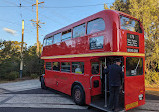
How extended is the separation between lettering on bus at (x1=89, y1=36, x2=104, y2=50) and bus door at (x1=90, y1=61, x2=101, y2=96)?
2.49ft

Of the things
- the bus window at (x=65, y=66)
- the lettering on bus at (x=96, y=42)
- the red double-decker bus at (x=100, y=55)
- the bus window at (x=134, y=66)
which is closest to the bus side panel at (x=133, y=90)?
the red double-decker bus at (x=100, y=55)

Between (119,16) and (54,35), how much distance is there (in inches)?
186

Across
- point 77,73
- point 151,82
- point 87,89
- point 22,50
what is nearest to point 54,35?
point 77,73

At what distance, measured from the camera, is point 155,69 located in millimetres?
9508

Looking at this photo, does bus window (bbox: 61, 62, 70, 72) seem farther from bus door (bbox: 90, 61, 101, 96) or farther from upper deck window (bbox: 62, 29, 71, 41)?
bus door (bbox: 90, 61, 101, 96)

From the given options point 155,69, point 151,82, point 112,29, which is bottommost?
point 151,82

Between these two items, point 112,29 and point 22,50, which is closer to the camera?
point 112,29

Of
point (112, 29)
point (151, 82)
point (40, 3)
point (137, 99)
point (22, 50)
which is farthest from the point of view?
point (40, 3)

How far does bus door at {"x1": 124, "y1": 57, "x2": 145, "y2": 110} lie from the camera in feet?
14.0

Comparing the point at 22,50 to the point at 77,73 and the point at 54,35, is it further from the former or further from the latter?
the point at 77,73

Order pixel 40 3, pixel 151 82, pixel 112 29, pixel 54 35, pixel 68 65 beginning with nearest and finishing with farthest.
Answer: pixel 112 29, pixel 68 65, pixel 54 35, pixel 151 82, pixel 40 3

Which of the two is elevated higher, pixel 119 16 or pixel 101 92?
pixel 119 16

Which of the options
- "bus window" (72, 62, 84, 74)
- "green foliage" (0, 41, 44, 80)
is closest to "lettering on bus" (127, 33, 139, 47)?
"bus window" (72, 62, 84, 74)

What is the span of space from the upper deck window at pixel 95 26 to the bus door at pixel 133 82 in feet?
5.05
